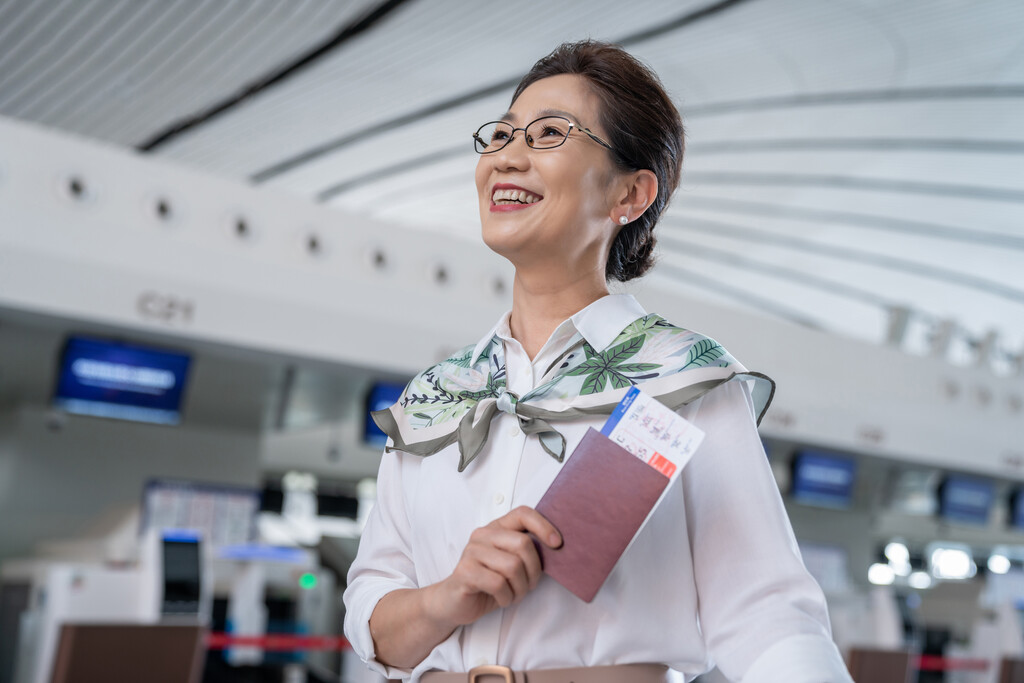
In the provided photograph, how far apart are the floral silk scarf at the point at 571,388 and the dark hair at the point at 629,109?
276mm

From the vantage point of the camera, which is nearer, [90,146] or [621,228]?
[621,228]

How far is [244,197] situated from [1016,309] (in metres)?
14.8

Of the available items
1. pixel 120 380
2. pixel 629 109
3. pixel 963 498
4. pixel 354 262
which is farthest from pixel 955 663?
pixel 629 109

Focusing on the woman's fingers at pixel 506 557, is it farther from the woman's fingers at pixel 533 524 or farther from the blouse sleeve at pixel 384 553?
the blouse sleeve at pixel 384 553

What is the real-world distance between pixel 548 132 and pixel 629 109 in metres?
0.13

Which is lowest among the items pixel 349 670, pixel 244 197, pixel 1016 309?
pixel 349 670

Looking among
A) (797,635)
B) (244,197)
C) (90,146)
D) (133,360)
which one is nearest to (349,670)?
(133,360)

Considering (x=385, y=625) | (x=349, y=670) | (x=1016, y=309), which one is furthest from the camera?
(x=1016, y=309)

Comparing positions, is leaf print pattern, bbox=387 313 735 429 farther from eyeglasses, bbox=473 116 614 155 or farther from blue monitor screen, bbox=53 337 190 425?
blue monitor screen, bbox=53 337 190 425

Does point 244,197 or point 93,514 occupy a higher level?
point 244,197

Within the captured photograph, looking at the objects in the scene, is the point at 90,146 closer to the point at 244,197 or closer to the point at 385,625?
the point at 244,197

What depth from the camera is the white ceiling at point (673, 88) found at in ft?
30.6

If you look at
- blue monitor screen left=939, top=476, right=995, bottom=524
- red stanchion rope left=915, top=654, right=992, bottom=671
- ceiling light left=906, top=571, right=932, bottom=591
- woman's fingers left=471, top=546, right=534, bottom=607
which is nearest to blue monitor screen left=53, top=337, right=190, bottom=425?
woman's fingers left=471, top=546, right=534, bottom=607

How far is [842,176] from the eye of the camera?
1422cm
